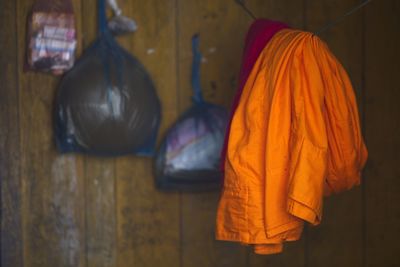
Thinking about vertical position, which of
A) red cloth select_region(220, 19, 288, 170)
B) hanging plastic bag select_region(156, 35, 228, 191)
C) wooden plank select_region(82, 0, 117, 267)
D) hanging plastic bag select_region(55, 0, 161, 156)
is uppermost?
red cloth select_region(220, 19, 288, 170)

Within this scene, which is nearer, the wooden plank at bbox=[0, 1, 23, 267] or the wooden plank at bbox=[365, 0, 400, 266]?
the wooden plank at bbox=[0, 1, 23, 267]

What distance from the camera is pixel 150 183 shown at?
8.32ft

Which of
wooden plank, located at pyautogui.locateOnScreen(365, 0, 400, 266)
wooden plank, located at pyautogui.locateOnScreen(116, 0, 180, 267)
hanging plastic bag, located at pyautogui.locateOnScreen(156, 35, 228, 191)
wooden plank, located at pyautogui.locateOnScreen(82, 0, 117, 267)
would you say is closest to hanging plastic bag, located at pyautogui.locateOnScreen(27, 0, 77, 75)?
wooden plank, located at pyautogui.locateOnScreen(116, 0, 180, 267)

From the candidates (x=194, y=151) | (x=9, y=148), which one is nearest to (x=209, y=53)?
(x=194, y=151)

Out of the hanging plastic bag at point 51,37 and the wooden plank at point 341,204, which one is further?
the wooden plank at point 341,204

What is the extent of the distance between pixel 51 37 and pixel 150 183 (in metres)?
0.69

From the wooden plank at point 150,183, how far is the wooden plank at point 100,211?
0.03 meters

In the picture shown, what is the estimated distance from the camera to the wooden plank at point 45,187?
2.48m

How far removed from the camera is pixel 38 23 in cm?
240

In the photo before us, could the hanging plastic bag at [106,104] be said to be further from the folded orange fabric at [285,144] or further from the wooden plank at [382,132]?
the wooden plank at [382,132]

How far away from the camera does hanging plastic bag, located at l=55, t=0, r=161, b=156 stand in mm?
2303

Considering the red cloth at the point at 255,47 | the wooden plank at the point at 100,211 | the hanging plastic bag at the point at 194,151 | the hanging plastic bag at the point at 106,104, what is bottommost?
the wooden plank at the point at 100,211

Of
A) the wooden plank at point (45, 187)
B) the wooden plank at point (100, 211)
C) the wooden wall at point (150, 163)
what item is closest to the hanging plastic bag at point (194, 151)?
the wooden wall at point (150, 163)

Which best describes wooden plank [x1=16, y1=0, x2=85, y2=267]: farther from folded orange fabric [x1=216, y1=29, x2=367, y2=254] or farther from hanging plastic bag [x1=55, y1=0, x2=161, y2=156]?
folded orange fabric [x1=216, y1=29, x2=367, y2=254]
